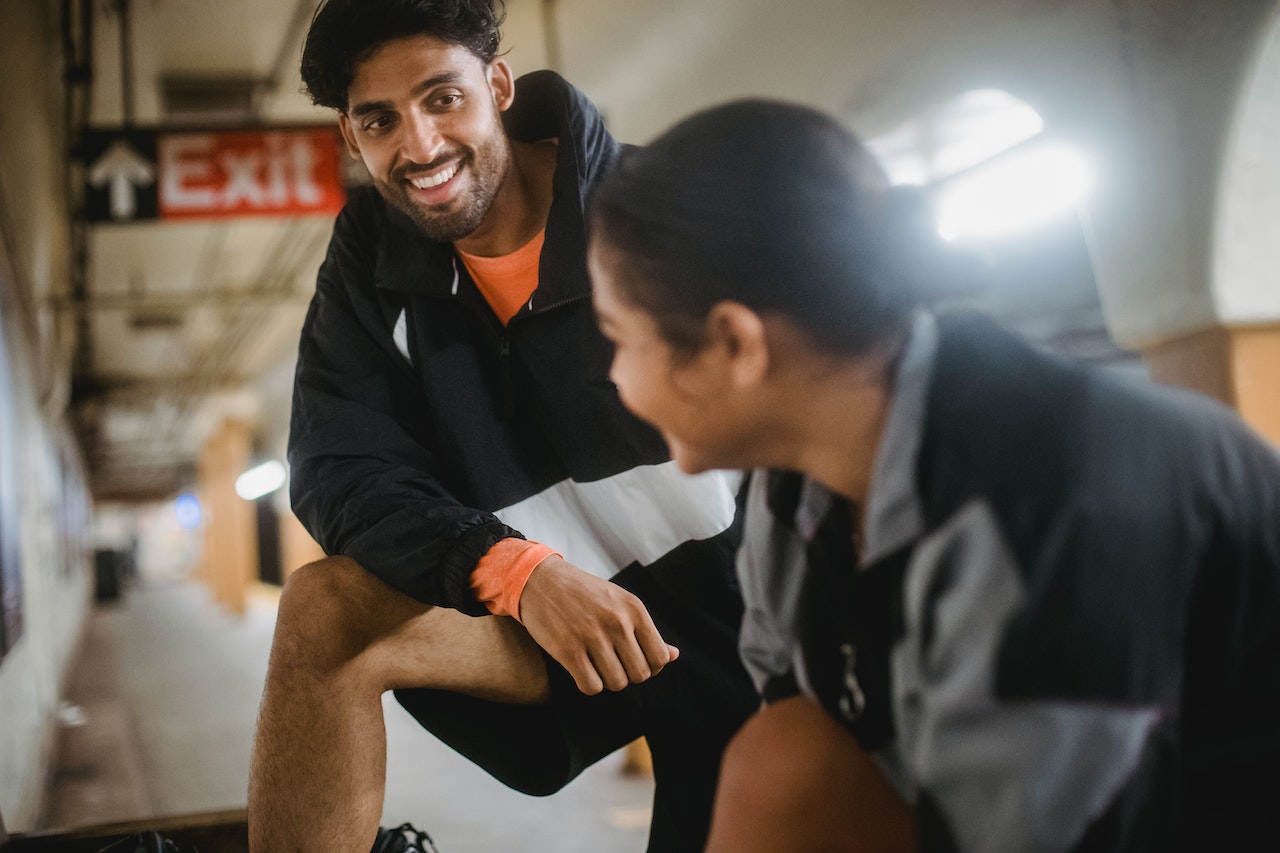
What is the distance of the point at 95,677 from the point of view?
8453mm

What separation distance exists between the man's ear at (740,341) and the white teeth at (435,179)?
816 mm

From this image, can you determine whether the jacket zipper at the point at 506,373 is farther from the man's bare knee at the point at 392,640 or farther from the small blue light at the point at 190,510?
the small blue light at the point at 190,510

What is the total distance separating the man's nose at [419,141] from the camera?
1.46m

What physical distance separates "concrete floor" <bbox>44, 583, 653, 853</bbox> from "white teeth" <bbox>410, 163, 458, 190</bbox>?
4.00 ft

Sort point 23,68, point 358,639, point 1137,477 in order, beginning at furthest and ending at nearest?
point 23,68 → point 358,639 → point 1137,477

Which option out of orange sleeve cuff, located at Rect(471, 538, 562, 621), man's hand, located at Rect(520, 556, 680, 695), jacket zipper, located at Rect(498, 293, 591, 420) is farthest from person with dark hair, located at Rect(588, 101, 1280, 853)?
jacket zipper, located at Rect(498, 293, 591, 420)

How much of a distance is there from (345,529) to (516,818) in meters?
2.20

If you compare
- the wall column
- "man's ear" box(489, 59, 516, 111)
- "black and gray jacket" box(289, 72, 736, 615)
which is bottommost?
the wall column

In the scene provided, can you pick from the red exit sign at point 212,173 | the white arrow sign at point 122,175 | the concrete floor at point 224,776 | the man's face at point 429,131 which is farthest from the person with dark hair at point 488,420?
the white arrow sign at point 122,175

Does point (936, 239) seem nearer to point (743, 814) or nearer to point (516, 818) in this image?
point (743, 814)

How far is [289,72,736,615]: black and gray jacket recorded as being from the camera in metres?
1.43

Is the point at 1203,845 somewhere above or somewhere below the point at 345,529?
below

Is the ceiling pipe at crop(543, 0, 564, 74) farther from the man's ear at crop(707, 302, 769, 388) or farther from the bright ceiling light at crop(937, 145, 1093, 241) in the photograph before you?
the man's ear at crop(707, 302, 769, 388)

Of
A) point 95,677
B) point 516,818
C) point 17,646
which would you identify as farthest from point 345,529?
point 95,677
